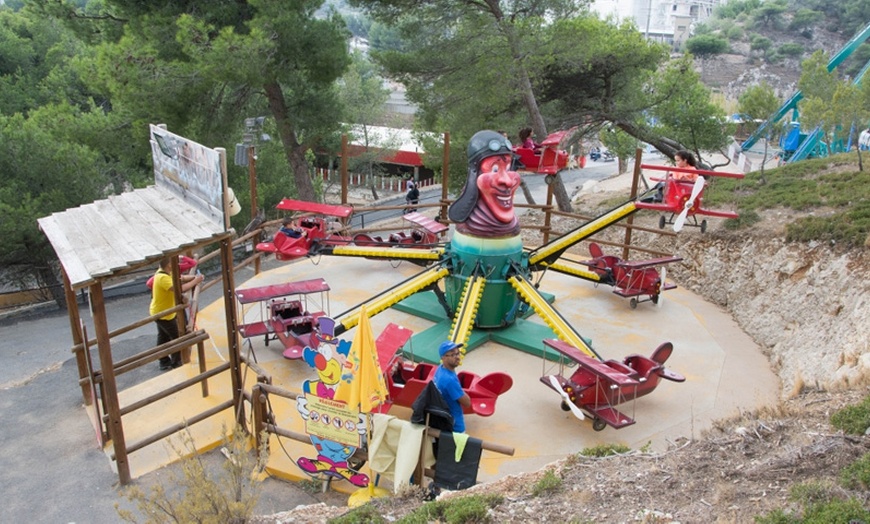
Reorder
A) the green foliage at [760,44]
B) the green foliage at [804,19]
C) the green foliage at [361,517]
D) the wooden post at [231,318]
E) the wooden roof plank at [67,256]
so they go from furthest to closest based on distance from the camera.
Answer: the green foliage at [804,19] < the green foliage at [760,44] < the wooden post at [231,318] < the wooden roof plank at [67,256] < the green foliage at [361,517]

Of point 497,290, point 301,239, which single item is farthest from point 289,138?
point 497,290

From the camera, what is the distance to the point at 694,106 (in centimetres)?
1862

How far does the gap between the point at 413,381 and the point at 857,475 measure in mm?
4187

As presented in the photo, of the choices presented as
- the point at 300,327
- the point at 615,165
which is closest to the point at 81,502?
the point at 300,327

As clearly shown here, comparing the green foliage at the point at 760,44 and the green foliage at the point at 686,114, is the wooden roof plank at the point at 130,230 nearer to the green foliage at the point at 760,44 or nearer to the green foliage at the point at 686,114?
the green foliage at the point at 686,114

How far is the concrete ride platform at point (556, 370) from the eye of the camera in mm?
7199

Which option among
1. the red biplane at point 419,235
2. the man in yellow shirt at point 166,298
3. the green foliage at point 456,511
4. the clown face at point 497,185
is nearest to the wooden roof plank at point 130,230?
the man in yellow shirt at point 166,298

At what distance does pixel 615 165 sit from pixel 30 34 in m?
35.0

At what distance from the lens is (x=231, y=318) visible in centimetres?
688

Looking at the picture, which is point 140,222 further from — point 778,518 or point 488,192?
point 778,518

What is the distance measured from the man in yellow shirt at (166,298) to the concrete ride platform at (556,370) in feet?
1.78

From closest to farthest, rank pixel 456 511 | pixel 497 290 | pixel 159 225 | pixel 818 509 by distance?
1. pixel 818 509
2. pixel 456 511
3. pixel 159 225
4. pixel 497 290

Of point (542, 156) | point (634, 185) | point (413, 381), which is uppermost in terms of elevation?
point (542, 156)

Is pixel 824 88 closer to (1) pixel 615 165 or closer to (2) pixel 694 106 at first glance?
(2) pixel 694 106
